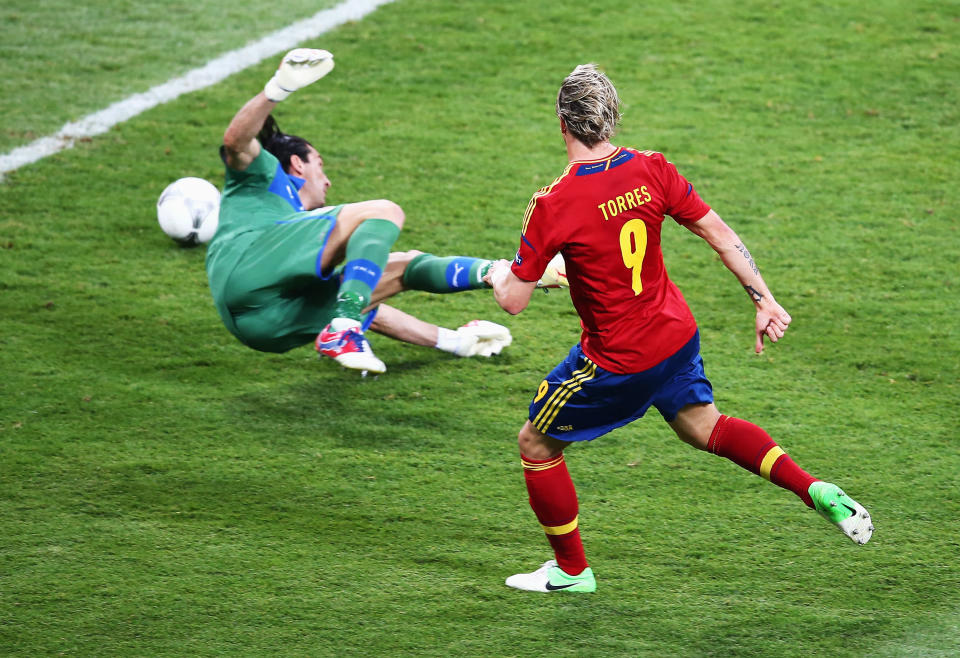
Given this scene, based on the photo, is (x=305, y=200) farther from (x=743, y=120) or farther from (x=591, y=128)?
(x=743, y=120)

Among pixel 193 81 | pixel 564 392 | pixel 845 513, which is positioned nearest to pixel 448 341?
pixel 564 392

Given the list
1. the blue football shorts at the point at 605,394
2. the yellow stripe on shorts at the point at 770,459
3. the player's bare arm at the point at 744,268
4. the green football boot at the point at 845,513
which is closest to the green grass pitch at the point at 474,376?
the green football boot at the point at 845,513

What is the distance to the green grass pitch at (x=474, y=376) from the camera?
3.49 m

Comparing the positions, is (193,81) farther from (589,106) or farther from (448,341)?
(589,106)

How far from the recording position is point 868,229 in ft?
21.0

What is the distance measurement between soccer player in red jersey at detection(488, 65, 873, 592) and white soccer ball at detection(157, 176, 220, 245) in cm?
322

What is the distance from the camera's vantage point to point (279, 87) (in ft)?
14.6

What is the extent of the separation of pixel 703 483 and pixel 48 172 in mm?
5034

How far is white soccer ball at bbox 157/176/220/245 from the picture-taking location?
6.30 metres

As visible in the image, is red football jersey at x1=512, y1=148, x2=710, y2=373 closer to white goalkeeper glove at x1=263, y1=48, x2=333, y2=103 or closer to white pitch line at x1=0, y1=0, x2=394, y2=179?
white goalkeeper glove at x1=263, y1=48, x2=333, y2=103

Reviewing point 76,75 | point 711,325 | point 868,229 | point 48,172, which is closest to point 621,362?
point 711,325

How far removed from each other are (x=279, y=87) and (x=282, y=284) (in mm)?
812

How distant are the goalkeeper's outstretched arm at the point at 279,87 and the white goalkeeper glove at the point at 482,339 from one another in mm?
1383

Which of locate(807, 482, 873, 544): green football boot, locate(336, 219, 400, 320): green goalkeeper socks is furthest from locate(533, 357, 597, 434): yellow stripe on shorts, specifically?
locate(336, 219, 400, 320): green goalkeeper socks
